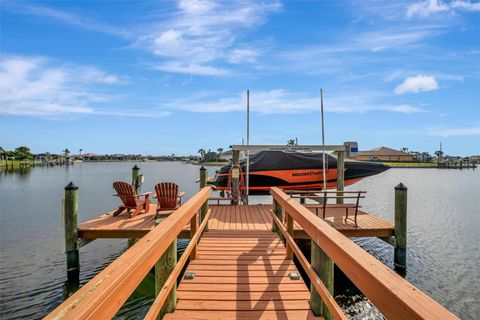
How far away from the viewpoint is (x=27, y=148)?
110250 mm

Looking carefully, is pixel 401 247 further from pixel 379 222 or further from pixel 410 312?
pixel 410 312

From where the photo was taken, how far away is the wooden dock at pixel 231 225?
7.26 m

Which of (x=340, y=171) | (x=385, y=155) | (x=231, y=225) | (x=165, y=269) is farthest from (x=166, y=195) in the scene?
(x=385, y=155)

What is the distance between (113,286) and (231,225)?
6.30 metres

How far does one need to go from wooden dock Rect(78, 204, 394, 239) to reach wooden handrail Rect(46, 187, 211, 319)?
4.97m

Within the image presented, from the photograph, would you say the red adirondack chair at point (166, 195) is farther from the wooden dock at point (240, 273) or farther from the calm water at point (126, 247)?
the calm water at point (126, 247)

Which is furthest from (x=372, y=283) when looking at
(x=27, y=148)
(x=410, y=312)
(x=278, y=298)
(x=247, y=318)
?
(x=27, y=148)

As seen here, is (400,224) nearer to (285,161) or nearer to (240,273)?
(240,273)

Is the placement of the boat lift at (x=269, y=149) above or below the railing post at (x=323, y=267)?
above

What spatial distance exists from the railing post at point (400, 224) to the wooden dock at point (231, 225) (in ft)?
0.64

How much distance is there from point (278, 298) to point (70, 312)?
9.01 ft

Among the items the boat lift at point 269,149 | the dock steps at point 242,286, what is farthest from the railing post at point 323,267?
the boat lift at point 269,149

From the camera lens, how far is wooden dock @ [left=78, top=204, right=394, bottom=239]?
286 inches

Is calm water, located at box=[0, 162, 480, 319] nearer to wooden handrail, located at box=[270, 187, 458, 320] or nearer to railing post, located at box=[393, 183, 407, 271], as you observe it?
railing post, located at box=[393, 183, 407, 271]
